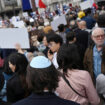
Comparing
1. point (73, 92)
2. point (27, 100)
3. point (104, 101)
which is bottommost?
point (104, 101)

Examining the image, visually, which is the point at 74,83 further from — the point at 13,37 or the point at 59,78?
the point at 13,37

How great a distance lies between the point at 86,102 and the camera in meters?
2.08

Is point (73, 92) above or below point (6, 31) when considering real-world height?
below

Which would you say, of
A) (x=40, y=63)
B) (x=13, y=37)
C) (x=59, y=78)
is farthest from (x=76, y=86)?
(x=13, y=37)

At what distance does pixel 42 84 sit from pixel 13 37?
8.26ft

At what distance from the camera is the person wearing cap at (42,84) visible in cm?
146

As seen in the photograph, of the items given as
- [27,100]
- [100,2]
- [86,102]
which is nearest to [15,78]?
[86,102]

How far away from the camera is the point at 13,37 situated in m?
3.91

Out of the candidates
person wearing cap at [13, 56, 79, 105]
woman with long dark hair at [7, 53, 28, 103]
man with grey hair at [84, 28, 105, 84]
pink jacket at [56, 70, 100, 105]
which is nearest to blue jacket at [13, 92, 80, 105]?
person wearing cap at [13, 56, 79, 105]

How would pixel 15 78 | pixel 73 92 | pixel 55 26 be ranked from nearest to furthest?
pixel 73 92, pixel 15 78, pixel 55 26

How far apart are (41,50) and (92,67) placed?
1.35 meters

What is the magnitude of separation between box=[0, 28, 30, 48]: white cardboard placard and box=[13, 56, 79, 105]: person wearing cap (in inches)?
87.8

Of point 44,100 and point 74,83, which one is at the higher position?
point 44,100

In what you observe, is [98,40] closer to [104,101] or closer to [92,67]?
[92,67]
